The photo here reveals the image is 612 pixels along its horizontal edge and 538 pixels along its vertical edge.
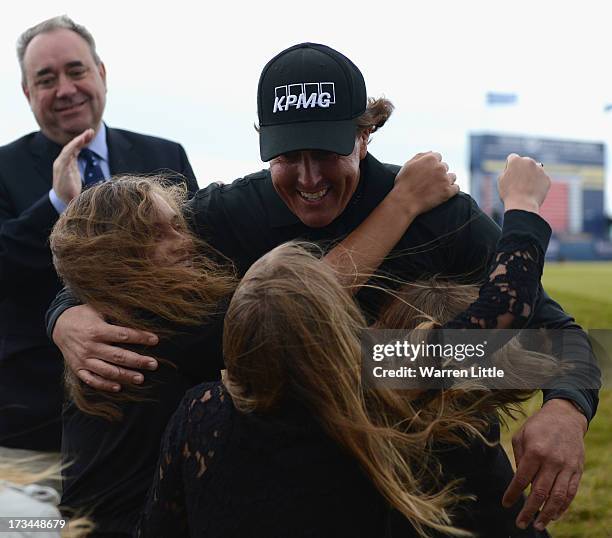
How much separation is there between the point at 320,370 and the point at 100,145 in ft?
7.07

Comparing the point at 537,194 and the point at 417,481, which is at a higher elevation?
the point at 537,194

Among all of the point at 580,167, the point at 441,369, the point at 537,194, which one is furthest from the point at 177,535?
the point at 580,167

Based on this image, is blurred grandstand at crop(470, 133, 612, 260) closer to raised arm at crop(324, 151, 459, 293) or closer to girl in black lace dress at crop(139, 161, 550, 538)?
raised arm at crop(324, 151, 459, 293)

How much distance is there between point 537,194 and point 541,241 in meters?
0.20

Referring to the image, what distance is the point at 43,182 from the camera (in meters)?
3.29

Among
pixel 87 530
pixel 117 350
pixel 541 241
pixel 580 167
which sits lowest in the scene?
pixel 87 530

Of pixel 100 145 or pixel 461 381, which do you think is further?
pixel 100 145

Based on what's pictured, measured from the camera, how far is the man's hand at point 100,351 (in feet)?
5.98

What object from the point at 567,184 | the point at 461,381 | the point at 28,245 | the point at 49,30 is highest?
the point at 567,184

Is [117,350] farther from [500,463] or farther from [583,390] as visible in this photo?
[583,390]

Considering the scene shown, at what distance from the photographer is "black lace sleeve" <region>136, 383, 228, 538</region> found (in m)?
1.58

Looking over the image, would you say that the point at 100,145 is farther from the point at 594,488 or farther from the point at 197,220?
the point at 594,488

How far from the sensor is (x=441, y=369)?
5.59 ft

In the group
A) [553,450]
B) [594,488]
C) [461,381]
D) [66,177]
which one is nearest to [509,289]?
[461,381]
